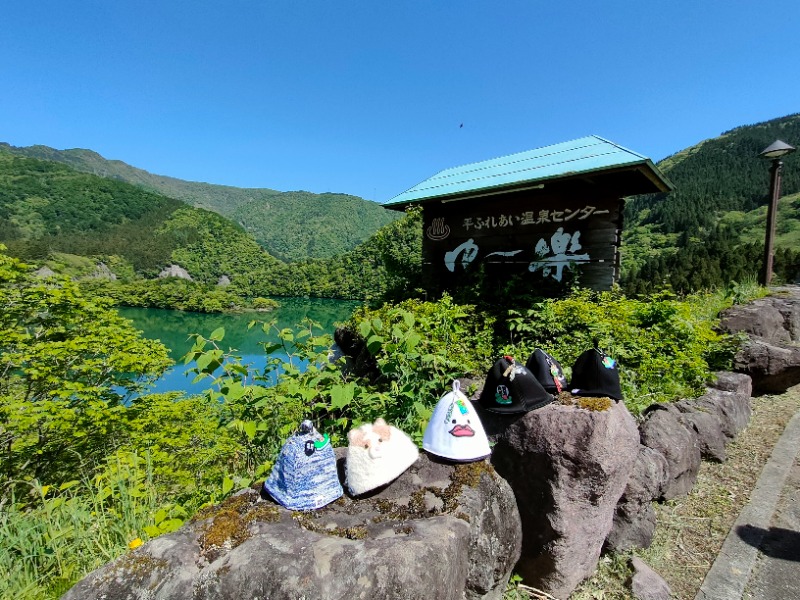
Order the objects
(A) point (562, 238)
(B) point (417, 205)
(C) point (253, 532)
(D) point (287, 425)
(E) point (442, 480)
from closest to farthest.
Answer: (C) point (253, 532) < (E) point (442, 480) < (D) point (287, 425) < (A) point (562, 238) < (B) point (417, 205)

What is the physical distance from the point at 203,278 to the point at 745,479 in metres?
65.0

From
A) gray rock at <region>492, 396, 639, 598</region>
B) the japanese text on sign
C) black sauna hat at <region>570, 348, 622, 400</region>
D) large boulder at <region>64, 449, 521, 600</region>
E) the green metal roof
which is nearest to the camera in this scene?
large boulder at <region>64, 449, 521, 600</region>

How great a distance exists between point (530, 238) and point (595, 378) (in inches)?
220

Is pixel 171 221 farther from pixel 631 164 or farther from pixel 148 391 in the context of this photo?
pixel 631 164

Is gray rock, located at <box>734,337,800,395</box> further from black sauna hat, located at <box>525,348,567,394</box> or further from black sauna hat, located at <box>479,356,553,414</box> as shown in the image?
black sauna hat, located at <box>479,356,553,414</box>

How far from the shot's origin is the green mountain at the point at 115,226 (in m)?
60.0

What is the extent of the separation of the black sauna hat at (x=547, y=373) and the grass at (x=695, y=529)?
133 centimetres

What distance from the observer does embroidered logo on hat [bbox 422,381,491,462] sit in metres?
2.05

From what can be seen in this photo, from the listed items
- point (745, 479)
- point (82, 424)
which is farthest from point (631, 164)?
point (82, 424)

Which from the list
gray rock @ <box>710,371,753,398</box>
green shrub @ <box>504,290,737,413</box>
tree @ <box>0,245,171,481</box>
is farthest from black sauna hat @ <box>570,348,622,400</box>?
tree @ <box>0,245,171,481</box>

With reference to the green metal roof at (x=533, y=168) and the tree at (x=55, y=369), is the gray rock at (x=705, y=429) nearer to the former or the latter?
the green metal roof at (x=533, y=168)

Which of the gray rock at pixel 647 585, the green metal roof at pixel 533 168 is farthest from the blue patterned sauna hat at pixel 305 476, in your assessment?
the green metal roof at pixel 533 168

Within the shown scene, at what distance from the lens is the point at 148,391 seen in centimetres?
779

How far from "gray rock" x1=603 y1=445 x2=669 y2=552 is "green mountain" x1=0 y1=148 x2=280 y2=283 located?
6241 centimetres
